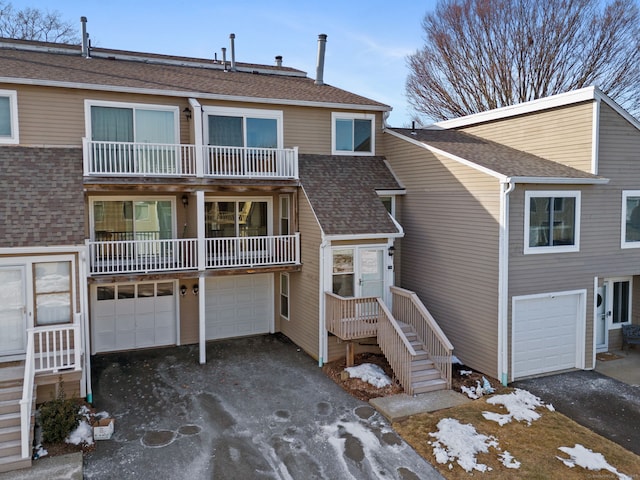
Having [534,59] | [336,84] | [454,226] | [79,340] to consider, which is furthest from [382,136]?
[534,59]

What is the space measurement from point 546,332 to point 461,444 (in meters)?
4.81

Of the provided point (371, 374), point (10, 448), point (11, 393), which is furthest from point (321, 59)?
point (10, 448)

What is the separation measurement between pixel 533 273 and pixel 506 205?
1901 millimetres

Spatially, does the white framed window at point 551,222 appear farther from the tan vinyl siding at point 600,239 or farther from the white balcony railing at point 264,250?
the white balcony railing at point 264,250

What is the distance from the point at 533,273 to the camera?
36.4 feet

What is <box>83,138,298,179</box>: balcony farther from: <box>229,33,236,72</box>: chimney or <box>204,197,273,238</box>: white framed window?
<box>229,33,236,72</box>: chimney

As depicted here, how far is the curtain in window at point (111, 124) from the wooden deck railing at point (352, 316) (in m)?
6.90

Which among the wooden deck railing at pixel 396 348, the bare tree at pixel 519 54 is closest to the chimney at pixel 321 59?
the wooden deck railing at pixel 396 348

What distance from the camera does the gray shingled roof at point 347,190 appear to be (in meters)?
12.3

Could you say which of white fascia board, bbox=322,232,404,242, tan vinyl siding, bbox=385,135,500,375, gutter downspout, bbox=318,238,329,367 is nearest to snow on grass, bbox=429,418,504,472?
tan vinyl siding, bbox=385,135,500,375

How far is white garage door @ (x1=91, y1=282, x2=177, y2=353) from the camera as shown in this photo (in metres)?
12.9

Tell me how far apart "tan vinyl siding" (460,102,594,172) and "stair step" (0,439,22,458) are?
536 inches

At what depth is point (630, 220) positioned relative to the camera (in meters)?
12.4

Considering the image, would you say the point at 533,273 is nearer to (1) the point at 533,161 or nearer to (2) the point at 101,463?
(1) the point at 533,161
